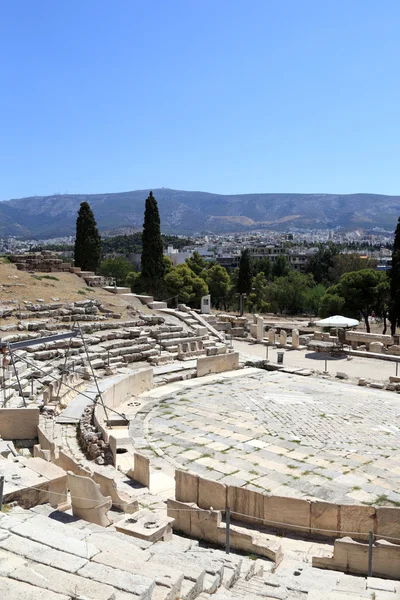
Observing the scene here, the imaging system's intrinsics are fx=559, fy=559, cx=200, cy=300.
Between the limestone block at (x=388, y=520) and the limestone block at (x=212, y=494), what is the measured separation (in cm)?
254

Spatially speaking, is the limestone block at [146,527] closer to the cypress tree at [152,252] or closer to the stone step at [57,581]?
the stone step at [57,581]

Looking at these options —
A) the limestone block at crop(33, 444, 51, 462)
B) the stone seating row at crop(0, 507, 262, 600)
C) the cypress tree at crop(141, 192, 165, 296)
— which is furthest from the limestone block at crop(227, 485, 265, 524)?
the cypress tree at crop(141, 192, 165, 296)

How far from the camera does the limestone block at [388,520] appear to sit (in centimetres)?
851

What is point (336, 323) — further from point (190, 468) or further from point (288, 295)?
point (288, 295)

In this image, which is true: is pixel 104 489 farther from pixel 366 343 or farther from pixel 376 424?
pixel 366 343

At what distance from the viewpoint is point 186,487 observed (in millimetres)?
9938

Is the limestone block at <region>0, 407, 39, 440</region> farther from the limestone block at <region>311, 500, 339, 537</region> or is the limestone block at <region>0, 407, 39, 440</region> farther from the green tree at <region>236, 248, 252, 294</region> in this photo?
the green tree at <region>236, 248, 252, 294</region>

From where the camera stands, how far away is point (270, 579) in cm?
729

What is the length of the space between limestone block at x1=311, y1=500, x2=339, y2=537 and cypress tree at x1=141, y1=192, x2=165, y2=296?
105 feet

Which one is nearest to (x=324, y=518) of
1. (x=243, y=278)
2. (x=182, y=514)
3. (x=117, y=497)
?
(x=182, y=514)

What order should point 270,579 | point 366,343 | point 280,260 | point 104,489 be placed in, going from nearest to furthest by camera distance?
point 270,579
point 104,489
point 366,343
point 280,260

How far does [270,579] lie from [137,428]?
27.2 feet

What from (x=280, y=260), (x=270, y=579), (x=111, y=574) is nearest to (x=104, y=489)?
(x=270, y=579)

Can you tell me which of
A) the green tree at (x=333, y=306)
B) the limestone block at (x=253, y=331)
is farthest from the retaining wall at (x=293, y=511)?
the green tree at (x=333, y=306)
